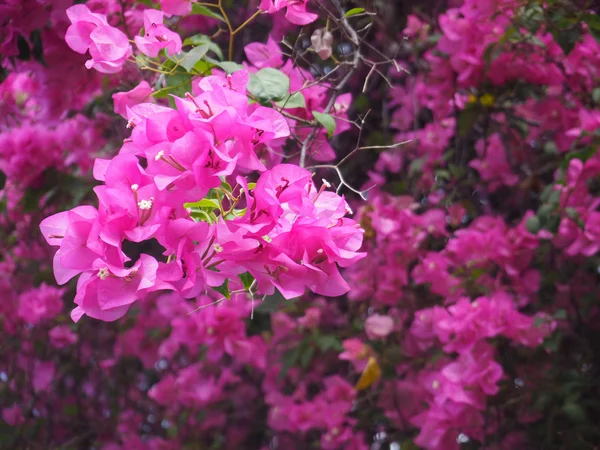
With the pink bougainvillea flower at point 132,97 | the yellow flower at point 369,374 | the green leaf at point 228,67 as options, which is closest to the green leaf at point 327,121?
the green leaf at point 228,67

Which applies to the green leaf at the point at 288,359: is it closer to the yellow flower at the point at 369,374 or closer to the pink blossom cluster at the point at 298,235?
the pink blossom cluster at the point at 298,235

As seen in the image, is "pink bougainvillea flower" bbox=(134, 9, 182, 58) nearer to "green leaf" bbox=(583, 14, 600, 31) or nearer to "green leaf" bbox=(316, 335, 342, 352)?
"green leaf" bbox=(583, 14, 600, 31)

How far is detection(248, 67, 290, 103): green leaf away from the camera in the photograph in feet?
2.91

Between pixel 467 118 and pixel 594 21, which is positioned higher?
pixel 594 21

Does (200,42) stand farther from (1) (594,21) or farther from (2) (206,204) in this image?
(1) (594,21)

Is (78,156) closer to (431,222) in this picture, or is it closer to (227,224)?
(431,222)

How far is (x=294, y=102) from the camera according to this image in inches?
37.3

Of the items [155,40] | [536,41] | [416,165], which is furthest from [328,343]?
[155,40]

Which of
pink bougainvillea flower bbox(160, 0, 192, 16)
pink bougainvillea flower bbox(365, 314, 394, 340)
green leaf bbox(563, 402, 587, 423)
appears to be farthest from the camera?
pink bougainvillea flower bbox(365, 314, 394, 340)

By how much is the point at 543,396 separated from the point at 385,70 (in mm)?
1254

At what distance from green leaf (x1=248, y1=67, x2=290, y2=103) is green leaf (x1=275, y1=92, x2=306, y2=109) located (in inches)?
0.8

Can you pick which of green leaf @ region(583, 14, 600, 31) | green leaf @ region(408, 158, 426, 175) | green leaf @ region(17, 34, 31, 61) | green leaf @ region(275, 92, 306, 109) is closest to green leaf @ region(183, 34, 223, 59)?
green leaf @ region(275, 92, 306, 109)

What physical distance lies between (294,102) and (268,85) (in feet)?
0.20

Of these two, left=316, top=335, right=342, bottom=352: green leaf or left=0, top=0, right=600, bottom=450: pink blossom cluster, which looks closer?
left=0, top=0, right=600, bottom=450: pink blossom cluster
